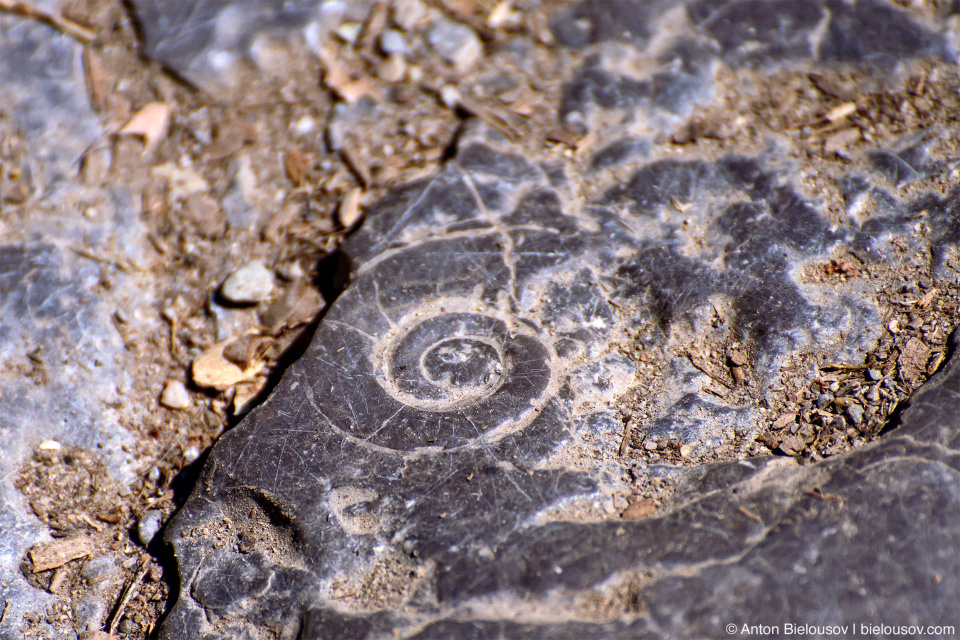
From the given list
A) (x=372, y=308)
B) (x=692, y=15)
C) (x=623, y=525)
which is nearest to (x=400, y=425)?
(x=372, y=308)

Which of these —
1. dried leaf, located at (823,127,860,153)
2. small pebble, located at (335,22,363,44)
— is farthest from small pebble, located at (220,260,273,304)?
dried leaf, located at (823,127,860,153)

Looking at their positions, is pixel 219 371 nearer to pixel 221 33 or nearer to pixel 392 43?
pixel 221 33

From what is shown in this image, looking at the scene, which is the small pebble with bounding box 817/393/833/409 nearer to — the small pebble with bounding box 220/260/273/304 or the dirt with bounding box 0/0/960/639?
the dirt with bounding box 0/0/960/639

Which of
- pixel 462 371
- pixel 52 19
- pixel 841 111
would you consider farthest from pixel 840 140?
pixel 52 19

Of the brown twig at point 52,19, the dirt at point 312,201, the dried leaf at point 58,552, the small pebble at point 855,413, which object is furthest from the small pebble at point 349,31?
the small pebble at point 855,413

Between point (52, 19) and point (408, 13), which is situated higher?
point (408, 13)

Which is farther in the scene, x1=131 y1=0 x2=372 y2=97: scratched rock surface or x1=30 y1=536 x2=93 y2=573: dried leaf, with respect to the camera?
x1=131 y1=0 x2=372 y2=97: scratched rock surface
